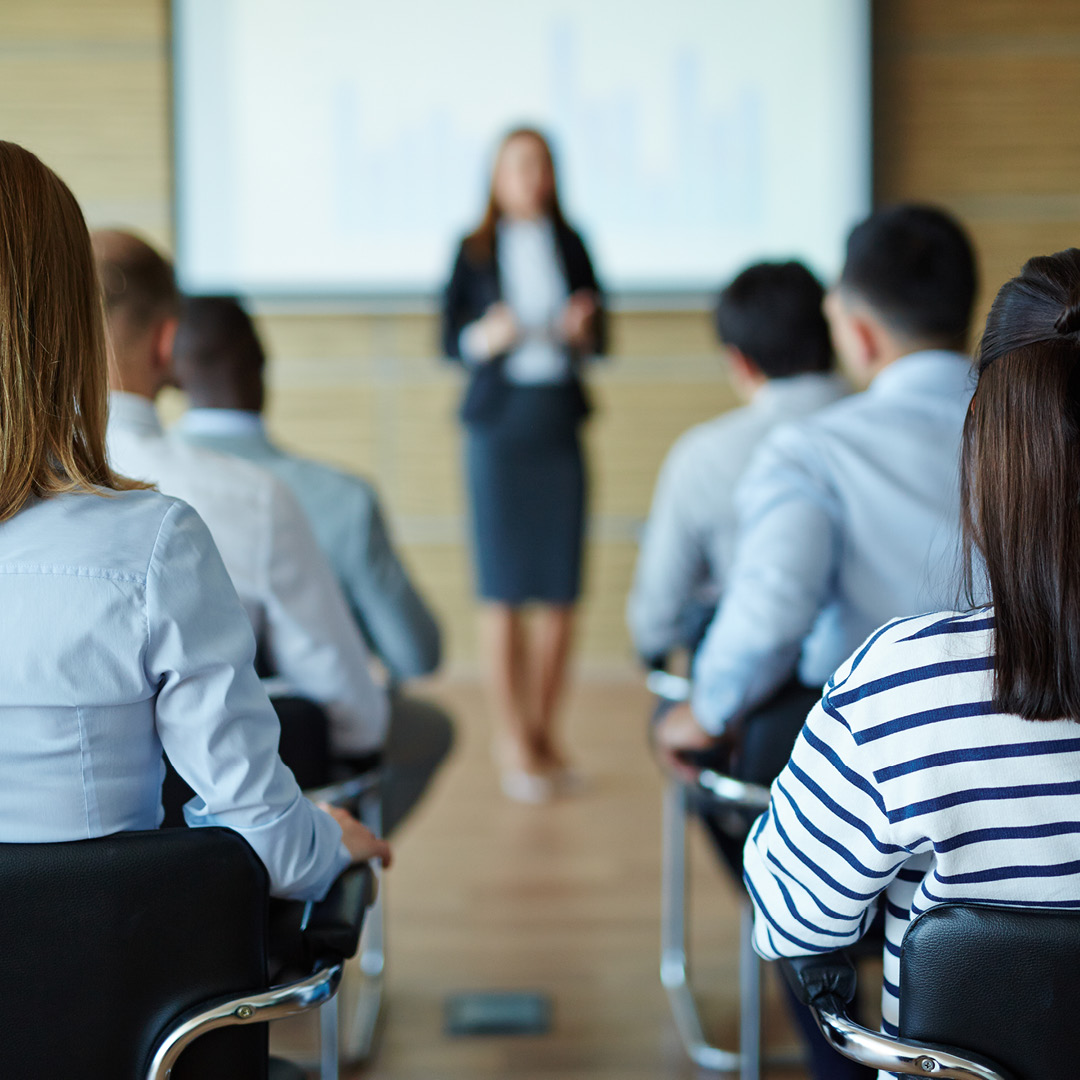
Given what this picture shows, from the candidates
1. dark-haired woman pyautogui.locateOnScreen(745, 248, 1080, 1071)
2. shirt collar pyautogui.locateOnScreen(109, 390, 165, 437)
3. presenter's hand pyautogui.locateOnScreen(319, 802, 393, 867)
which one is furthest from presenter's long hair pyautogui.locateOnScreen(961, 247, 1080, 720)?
shirt collar pyautogui.locateOnScreen(109, 390, 165, 437)

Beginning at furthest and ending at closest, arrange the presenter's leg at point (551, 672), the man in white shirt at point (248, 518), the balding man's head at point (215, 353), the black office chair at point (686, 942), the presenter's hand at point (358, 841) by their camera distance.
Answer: the presenter's leg at point (551, 672) → the balding man's head at point (215, 353) → the black office chair at point (686, 942) → the man in white shirt at point (248, 518) → the presenter's hand at point (358, 841)

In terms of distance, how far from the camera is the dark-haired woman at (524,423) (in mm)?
3502

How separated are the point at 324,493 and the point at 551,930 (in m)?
1.13

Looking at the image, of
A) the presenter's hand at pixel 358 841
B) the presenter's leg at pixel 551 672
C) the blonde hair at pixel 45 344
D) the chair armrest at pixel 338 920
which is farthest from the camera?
the presenter's leg at pixel 551 672

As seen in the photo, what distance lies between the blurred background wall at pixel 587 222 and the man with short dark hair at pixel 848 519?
9.69 ft

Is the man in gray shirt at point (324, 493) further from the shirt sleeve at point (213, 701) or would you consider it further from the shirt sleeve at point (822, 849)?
the shirt sleeve at point (822, 849)

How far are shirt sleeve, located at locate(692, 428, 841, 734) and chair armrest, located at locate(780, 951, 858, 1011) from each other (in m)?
0.56

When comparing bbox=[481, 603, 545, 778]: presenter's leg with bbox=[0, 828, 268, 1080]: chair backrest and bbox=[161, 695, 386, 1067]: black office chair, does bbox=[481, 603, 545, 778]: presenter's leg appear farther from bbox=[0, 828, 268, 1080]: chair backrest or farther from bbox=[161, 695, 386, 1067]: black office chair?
bbox=[0, 828, 268, 1080]: chair backrest

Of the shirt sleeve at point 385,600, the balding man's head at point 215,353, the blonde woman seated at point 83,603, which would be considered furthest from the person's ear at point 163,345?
the blonde woman seated at point 83,603

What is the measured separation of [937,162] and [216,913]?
4501 millimetres

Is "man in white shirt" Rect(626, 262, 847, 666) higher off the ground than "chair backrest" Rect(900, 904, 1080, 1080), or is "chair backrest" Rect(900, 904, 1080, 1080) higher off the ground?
"man in white shirt" Rect(626, 262, 847, 666)

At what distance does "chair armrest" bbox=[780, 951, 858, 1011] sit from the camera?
1005 millimetres

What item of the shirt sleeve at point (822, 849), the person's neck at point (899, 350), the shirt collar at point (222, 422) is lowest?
the shirt sleeve at point (822, 849)

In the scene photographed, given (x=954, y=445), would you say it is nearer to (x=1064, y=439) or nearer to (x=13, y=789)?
(x=1064, y=439)
